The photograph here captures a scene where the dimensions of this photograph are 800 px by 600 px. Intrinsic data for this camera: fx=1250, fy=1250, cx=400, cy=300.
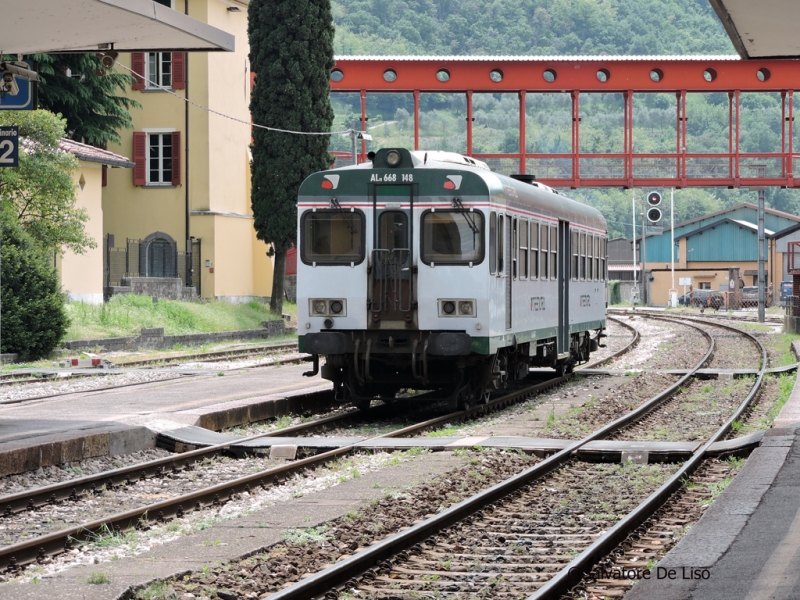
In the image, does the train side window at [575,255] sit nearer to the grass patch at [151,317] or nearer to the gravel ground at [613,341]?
the gravel ground at [613,341]

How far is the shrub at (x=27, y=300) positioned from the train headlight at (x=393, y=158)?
12.1 meters

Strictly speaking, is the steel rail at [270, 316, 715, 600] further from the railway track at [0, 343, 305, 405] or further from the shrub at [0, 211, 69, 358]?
the shrub at [0, 211, 69, 358]

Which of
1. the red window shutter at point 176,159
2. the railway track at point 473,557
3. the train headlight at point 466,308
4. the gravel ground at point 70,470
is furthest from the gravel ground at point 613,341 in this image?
the railway track at point 473,557

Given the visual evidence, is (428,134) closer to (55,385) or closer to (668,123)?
(668,123)

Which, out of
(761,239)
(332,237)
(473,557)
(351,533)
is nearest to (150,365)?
(332,237)

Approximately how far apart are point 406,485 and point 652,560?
3007mm

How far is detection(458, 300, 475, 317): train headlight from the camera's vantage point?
1473cm

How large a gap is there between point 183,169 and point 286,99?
492 centimetres

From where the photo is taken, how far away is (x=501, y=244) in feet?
50.2

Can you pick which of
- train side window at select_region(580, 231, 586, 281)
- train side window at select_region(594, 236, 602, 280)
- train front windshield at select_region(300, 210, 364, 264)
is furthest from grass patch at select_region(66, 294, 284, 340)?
train front windshield at select_region(300, 210, 364, 264)

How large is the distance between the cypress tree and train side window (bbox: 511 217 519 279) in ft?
68.6

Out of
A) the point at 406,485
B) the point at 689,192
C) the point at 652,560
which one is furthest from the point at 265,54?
the point at 689,192

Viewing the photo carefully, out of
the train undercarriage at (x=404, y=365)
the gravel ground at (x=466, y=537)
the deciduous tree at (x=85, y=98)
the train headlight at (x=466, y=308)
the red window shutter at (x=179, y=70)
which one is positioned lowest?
the gravel ground at (x=466, y=537)

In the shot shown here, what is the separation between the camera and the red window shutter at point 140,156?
40156 mm
